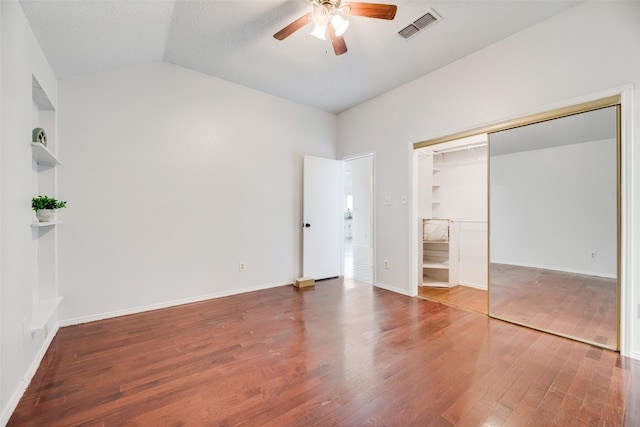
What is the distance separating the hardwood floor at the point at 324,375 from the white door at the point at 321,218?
60.5 inches

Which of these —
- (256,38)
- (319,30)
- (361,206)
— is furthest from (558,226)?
(361,206)

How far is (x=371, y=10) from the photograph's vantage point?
1959 mm

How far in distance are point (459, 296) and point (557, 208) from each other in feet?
5.23

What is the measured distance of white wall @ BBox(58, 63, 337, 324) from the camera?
277cm

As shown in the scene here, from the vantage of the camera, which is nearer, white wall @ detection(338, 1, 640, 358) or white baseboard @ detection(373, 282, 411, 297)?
white wall @ detection(338, 1, 640, 358)

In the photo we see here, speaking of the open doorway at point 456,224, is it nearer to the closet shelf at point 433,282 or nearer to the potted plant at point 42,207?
the closet shelf at point 433,282

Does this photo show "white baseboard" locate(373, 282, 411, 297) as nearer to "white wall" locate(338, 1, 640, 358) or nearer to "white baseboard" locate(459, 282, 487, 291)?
"white wall" locate(338, 1, 640, 358)

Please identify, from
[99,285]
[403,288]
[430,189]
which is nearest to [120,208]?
[99,285]

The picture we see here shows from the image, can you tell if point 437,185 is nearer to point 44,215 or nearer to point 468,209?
point 468,209

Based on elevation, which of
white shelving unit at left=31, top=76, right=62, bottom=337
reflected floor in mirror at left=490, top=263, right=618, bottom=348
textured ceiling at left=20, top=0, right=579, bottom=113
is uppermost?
textured ceiling at left=20, top=0, right=579, bottom=113

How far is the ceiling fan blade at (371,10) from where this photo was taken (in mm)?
1898

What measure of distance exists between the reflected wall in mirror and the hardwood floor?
1.43 ft

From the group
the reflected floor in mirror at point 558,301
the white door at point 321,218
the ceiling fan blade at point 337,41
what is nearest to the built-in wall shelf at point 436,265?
the reflected floor in mirror at point 558,301

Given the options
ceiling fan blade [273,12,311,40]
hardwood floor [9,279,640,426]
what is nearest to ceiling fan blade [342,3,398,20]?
ceiling fan blade [273,12,311,40]
